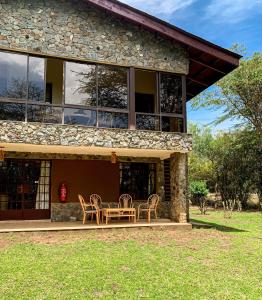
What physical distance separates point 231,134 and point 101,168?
13308mm

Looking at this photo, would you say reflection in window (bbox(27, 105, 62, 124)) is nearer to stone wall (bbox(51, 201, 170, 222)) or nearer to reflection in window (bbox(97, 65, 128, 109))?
reflection in window (bbox(97, 65, 128, 109))

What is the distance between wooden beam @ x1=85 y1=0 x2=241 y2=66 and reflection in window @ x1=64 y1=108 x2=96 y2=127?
127 inches

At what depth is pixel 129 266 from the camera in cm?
696

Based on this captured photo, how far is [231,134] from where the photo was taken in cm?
2431

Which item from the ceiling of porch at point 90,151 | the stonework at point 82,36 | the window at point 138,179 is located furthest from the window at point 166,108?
the window at point 138,179

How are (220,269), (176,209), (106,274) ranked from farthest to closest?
(176,209) → (220,269) → (106,274)

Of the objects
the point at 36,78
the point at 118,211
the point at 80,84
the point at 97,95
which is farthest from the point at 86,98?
the point at 118,211

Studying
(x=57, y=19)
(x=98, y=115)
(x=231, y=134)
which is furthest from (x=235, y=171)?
(x=57, y=19)

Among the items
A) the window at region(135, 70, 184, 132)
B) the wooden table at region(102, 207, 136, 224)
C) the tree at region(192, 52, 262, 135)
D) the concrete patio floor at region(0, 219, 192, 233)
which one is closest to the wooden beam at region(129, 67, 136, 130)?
the window at region(135, 70, 184, 132)

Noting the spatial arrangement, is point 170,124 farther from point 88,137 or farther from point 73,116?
point 73,116

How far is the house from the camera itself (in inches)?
416

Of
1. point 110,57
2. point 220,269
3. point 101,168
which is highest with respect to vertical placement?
point 110,57

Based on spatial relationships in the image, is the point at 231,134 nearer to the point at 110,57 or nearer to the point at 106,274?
the point at 110,57

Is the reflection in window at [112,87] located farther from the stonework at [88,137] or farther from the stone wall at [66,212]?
the stone wall at [66,212]
